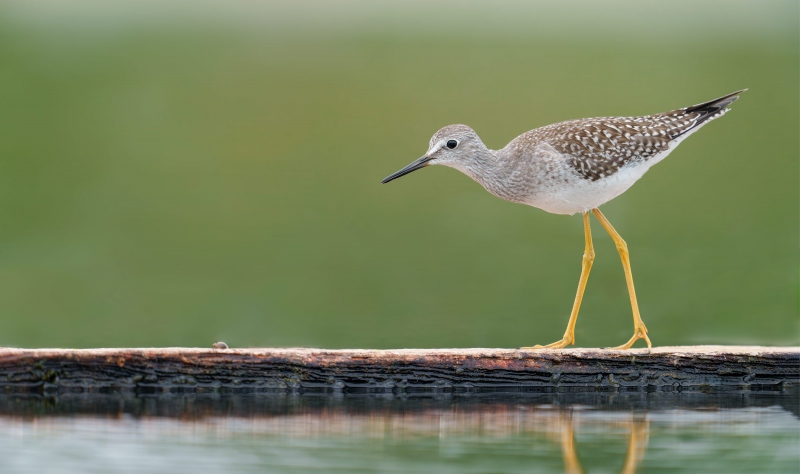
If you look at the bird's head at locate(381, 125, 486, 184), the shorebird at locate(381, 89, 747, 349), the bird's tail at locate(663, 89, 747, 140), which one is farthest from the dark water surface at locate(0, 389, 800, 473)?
the bird's tail at locate(663, 89, 747, 140)

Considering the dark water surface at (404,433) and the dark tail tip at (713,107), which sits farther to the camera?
the dark tail tip at (713,107)

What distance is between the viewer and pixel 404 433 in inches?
293

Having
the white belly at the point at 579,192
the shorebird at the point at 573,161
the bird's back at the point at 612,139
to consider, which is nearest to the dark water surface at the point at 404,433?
the shorebird at the point at 573,161

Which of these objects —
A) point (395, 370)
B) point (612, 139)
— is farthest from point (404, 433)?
point (612, 139)

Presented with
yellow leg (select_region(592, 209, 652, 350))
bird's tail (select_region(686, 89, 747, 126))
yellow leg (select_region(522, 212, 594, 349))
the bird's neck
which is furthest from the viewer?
bird's tail (select_region(686, 89, 747, 126))

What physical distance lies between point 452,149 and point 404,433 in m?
3.55

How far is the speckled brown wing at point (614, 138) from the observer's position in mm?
9898

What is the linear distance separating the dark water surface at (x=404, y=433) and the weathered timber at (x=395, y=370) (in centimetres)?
14

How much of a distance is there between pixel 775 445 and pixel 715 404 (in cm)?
125

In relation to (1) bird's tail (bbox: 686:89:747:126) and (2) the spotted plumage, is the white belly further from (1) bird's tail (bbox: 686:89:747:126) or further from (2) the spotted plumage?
(1) bird's tail (bbox: 686:89:747:126)

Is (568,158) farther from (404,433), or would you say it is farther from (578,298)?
(404,433)

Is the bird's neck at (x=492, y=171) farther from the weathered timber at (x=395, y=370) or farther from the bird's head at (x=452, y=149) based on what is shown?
the weathered timber at (x=395, y=370)

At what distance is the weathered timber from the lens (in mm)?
8359

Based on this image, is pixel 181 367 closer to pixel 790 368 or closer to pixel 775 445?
pixel 775 445
